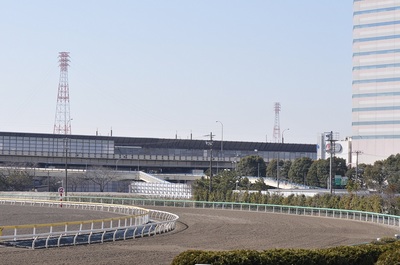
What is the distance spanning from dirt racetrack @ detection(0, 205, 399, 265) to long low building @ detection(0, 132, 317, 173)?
83.4 meters

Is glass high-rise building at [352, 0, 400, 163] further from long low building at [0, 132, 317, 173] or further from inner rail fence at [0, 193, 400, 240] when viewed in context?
inner rail fence at [0, 193, 400, 240]

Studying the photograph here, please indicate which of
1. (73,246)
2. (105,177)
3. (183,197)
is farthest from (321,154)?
(73,246)

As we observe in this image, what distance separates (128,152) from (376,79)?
46.8m

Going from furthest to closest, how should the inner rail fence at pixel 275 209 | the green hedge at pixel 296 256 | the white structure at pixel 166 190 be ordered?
1. the white structure at pixel 166 190
2. the inner rail fence at pixel 275 209
3. the green hedge at pixel 296 256

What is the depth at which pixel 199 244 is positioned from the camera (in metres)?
31.6

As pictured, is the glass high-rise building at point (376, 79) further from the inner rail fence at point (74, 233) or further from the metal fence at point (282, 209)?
the inner rail fence at point (74, 233)

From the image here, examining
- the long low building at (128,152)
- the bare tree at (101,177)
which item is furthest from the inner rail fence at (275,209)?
the long low building at (128,152)

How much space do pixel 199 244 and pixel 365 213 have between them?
80.6 ft

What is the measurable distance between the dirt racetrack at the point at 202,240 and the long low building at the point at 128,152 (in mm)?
83364

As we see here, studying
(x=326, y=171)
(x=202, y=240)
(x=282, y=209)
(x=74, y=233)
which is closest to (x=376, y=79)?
(x=326, y=171)

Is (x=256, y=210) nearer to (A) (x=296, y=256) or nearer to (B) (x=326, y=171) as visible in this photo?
(B) (x=326, y=171)

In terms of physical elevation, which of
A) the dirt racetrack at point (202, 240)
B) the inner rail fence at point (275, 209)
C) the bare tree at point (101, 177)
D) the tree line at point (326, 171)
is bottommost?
the inner rail fence at point (275, 209)

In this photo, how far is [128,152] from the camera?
14675cm

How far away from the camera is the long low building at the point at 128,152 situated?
137m
